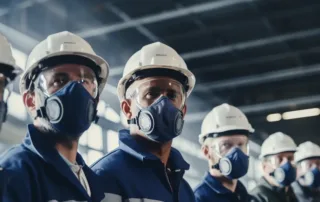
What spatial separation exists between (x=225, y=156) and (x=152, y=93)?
4.32ft

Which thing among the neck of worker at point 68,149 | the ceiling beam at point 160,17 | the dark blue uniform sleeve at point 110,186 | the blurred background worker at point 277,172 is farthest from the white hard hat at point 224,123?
the ceiling beam at point 160,17

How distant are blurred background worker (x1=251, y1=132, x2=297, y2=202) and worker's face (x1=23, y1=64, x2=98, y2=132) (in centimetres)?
266

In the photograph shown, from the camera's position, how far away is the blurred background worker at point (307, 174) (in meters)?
5.93

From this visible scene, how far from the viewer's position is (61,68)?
8.62 feet

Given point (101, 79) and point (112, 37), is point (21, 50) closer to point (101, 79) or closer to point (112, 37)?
point (112, 37)

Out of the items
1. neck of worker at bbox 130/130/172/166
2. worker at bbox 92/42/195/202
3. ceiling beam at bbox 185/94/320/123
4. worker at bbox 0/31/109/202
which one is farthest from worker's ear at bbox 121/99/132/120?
ceiling beam at bbox 185/94/320/123

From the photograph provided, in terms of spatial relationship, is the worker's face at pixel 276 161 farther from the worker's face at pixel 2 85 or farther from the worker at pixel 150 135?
the worker's face at pixel 2 85

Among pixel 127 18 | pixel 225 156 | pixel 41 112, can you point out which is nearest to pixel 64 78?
pixel 41 112

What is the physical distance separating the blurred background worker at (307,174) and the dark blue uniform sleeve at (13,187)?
13.7ft

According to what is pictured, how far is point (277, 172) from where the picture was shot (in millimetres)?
5355

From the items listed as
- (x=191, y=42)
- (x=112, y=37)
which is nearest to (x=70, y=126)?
(x=112, y=37)

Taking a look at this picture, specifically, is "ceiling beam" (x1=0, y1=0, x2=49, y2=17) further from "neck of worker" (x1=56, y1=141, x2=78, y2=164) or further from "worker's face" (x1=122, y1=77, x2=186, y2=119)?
"neck of worker" (x1=56, y1=141, x2=78, y2=164)

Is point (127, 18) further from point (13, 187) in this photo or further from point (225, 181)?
point (13, 187)

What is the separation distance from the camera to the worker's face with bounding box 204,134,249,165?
4250mm
